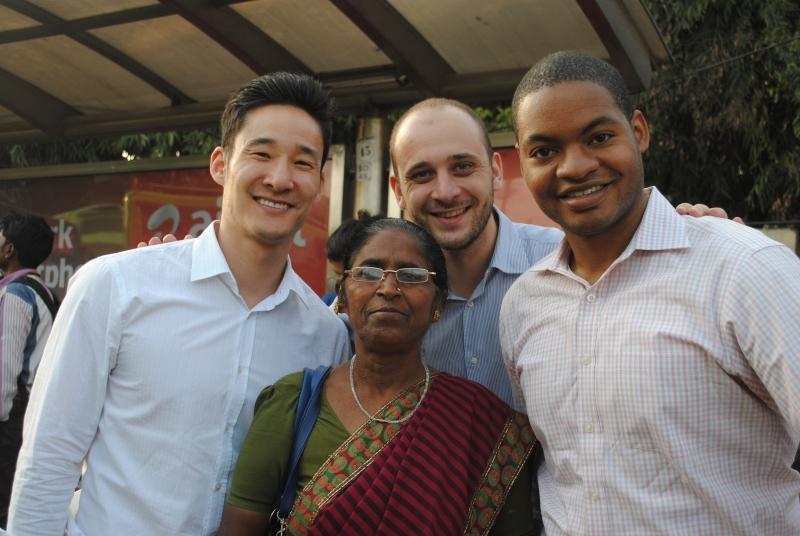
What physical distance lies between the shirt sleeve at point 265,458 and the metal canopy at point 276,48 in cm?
221

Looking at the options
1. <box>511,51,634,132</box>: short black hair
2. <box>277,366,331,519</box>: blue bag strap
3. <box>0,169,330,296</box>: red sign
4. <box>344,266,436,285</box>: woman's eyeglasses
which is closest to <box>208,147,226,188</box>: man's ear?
<box>344,266,436,285</box>: woman's eyeglasses

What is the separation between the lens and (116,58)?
4.39 m

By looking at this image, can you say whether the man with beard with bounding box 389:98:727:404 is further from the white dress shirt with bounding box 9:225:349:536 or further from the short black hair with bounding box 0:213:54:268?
the short black hair with bounding box 0:213:54:268

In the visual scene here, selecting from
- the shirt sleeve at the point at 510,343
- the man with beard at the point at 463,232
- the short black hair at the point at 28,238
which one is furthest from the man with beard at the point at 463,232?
the short black hair at the point at 28,238

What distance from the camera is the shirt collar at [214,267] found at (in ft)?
7.46

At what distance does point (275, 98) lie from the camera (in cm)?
240

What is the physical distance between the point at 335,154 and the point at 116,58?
4.53 feet

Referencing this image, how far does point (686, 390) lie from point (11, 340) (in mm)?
3414

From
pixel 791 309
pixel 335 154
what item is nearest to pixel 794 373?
pixel 791 309

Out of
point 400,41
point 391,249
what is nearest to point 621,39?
point 400,41

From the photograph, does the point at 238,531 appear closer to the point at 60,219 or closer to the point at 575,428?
the point at 575,428

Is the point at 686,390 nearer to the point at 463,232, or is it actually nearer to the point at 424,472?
the point at 424,472

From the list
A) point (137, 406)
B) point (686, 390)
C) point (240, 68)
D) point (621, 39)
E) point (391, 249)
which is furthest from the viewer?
point (240, 68)

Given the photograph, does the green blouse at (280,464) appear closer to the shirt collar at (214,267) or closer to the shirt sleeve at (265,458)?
the shirt sleeve at (265,458)
